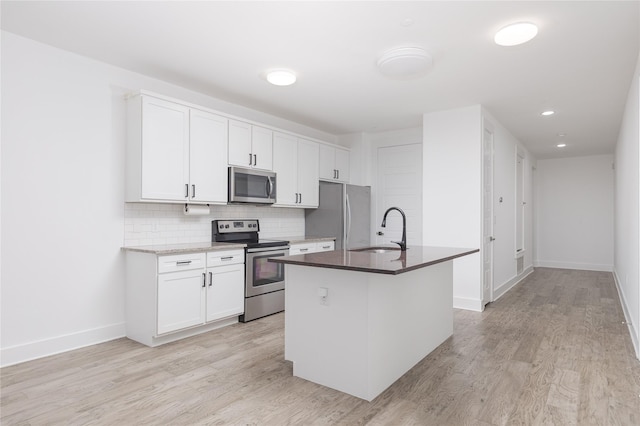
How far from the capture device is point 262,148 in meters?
4.63

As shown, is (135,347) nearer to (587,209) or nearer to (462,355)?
(462,355)

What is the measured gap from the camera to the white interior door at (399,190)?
5.94m

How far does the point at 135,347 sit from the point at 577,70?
472 cm

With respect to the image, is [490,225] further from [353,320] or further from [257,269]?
[353,320]

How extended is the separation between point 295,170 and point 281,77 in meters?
1.68

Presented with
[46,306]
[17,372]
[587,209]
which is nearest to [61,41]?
[46,306]

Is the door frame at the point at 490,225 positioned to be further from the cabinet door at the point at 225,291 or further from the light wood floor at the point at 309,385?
the cabinet door at the point at 225,291

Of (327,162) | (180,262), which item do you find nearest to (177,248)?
(180,262)

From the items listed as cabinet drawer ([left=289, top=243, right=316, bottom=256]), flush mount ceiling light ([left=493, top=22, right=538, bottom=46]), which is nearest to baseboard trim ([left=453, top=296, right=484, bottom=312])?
cabinet drawer ([left=289, top=243, right=316, bottom=256])

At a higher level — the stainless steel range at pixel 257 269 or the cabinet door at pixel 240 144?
the cabinet door at pixel 240 144

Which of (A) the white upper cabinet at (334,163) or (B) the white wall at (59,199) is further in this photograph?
(A) the white upper cabinet at (334,163)

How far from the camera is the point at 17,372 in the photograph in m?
2.75

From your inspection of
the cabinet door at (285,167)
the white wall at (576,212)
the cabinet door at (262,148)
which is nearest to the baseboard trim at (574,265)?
the white wall at (576,212)

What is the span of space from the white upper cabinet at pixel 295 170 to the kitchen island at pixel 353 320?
236cm
